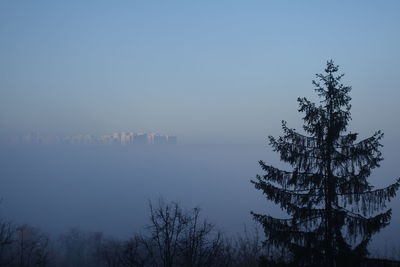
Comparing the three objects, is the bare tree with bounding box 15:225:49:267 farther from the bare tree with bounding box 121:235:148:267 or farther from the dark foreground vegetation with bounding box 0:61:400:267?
the dark foreground vegetation with bounding box 0:61:400:267

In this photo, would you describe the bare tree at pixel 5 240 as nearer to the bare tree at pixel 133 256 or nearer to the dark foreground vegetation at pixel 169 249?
the dark foreground vegetation at pixel 169 249

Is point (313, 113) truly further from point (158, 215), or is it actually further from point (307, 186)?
point (158, 215)

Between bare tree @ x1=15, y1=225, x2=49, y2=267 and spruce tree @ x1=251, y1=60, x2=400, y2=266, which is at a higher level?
spruce tree @ x1=251, y1=60, x2=400, y2=266

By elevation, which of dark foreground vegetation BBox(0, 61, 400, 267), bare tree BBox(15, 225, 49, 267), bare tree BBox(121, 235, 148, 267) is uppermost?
dark foreground vegetation BBox(0, 61, 400, 267)

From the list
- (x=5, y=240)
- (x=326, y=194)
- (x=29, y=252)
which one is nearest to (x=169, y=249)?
(x=326, y=194)

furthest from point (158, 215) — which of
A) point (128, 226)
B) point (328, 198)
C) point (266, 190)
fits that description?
point (128, 226)

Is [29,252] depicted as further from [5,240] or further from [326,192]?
[326,192]

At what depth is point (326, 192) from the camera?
1381cm

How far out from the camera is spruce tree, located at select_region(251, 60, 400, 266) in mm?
13297

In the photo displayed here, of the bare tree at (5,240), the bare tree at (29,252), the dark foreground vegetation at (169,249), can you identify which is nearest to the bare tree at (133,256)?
the dark foreground vegetation at (169,249)

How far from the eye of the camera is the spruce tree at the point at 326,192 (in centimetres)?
1330

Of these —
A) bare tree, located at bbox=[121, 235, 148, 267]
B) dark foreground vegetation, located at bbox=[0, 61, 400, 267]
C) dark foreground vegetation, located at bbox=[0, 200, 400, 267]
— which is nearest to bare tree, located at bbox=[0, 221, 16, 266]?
dark foreground vegetation, located at bbox=[0, 200, 400, 267]

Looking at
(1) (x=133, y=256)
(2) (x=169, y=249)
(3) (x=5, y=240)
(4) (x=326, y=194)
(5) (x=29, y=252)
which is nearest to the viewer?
(4) (x=326, y=194)

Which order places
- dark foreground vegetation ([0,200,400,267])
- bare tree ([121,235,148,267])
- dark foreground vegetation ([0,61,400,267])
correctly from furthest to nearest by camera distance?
bare tree ([121,235,148,267]), dark foreground vegetation ([0,200,400,267]), dark foreground vegetation ([0,61,400,267])
